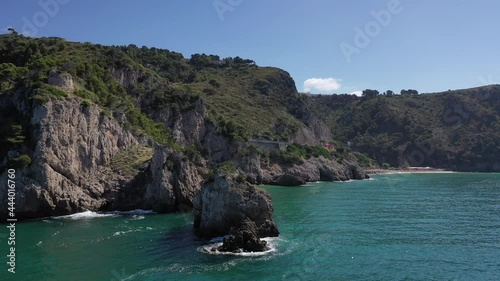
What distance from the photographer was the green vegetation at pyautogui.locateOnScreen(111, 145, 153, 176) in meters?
65.2

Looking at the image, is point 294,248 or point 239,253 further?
point 294,248

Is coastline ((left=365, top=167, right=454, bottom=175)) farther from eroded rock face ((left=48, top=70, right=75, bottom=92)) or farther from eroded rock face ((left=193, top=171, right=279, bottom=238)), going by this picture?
eroded rock face ((left=193, top=171, right=279, bottom=238))

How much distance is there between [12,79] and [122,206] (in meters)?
29.9

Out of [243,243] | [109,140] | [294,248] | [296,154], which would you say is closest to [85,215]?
[109,140]

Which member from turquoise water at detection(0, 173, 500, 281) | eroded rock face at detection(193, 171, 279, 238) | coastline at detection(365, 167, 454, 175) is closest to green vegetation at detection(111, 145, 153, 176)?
turquoise water at detection(0, 173, 500, 281)

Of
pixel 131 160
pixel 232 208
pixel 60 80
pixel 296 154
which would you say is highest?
pixel 60 80

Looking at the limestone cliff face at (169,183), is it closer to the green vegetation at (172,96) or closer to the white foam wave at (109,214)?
the white foam wave at (109,214)

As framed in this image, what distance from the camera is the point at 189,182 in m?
63.8

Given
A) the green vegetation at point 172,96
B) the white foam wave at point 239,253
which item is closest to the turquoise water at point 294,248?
the white foam wave at point 239,253

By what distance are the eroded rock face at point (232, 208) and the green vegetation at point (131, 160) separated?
25.2 m

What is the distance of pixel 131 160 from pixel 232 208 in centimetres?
3117

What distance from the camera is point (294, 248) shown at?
38469 millimetres

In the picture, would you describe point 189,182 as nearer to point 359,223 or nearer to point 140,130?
point 140,130

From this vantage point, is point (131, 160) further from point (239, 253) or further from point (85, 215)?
point (239, 253)
